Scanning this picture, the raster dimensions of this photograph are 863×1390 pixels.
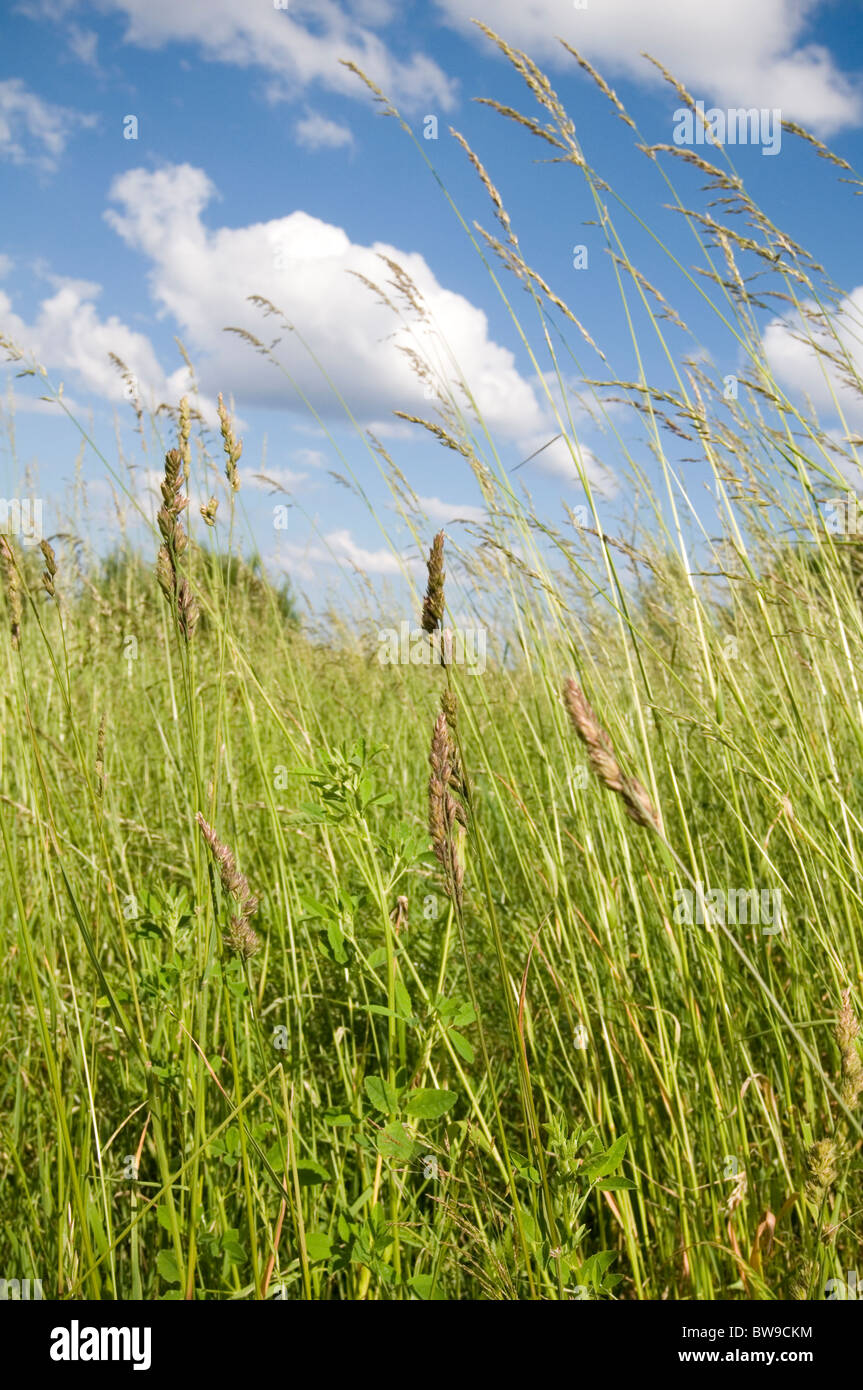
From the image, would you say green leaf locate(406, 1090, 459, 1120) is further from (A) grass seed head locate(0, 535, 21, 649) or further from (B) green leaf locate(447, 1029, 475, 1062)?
(A) grass seed head locate(0, 535, 21, 649)

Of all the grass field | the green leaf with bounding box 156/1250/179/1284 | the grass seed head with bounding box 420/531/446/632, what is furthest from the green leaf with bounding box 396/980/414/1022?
the grass seed head with bounding box 420/531/446/632

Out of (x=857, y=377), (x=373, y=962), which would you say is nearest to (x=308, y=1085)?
(x=373, y=962)

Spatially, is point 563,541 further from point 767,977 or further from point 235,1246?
point 235,1246

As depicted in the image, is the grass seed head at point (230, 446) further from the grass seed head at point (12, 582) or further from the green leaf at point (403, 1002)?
the green leaf at point (403, 1002)

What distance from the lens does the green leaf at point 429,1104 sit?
3.40 feet

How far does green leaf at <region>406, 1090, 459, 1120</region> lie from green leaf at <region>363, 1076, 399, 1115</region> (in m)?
0.02

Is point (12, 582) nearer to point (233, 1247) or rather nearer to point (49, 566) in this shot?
point (49, 566)

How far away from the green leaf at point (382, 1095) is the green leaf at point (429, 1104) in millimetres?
22

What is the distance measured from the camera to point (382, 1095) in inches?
42.8

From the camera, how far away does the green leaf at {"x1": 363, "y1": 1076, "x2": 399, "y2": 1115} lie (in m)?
1.06

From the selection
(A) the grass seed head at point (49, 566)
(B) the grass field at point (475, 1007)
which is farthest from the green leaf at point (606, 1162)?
(A) the grass seed head at point (49, 566)

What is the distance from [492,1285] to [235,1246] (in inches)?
12.4
